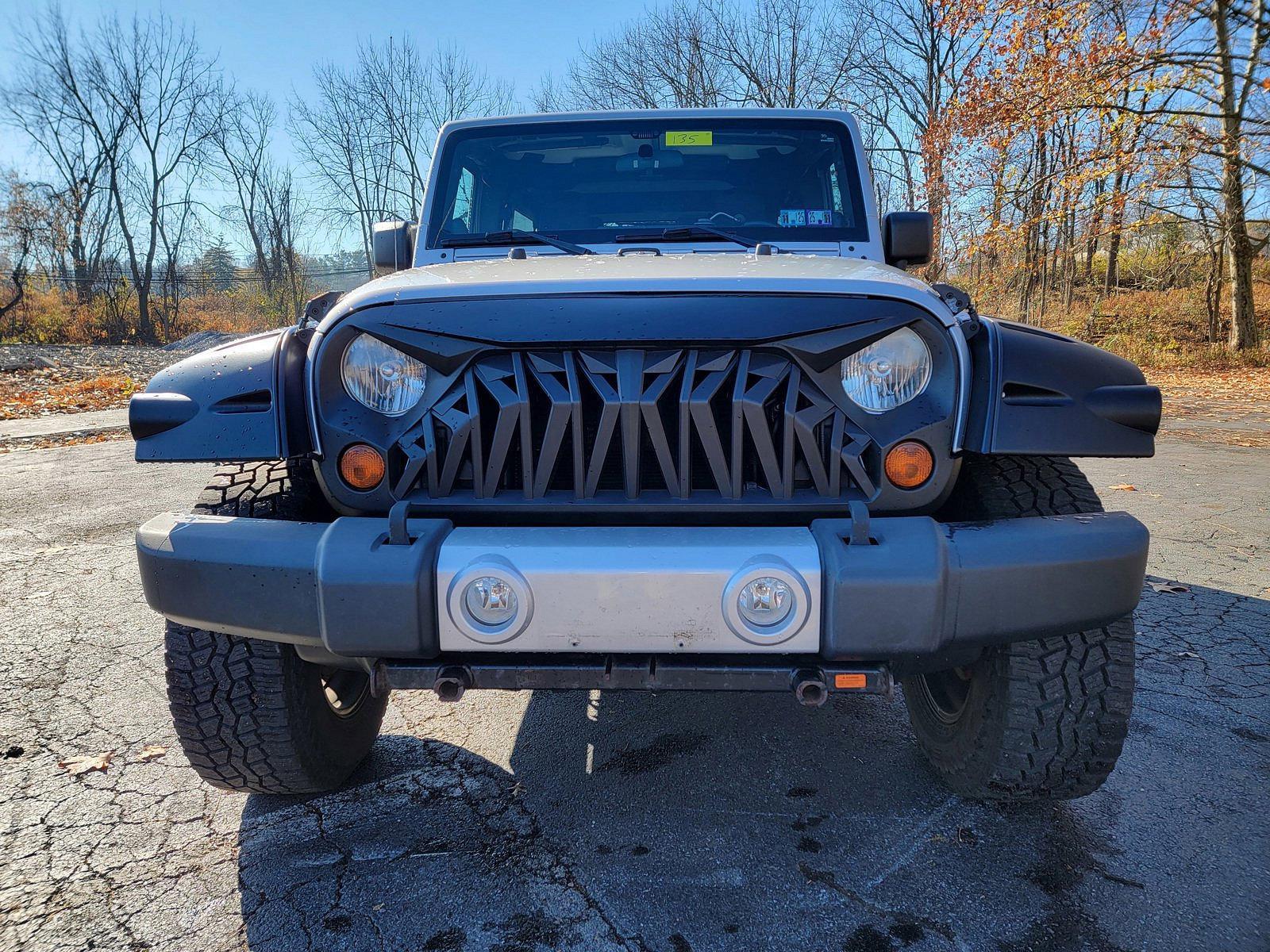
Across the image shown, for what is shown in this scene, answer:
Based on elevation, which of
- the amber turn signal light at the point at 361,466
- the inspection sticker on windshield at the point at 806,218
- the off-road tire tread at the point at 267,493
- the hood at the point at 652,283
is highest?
the inspection sticker on windshield at the point at 806,218

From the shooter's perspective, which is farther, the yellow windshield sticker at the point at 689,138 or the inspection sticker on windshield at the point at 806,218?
the yellow windshield sticker at the point at 689,138

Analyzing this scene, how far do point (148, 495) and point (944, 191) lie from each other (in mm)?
18106

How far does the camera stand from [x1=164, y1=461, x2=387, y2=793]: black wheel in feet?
6.77

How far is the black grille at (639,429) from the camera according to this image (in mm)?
1823

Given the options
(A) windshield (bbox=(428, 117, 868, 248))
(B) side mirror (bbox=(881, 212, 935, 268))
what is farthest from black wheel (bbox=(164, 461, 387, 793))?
(B) side mirror (bbox=(881, 212, 935, 268))

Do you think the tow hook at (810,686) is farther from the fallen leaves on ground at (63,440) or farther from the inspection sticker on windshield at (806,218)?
the fallen leaves on ground at (63,440)

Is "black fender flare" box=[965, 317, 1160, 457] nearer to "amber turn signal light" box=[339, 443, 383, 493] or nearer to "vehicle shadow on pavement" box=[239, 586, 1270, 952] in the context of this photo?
"vehicle shadow on pavement" box=[239, 586, 1270, 952]

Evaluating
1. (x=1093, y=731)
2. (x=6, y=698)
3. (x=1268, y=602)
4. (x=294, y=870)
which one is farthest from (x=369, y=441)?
(x=1268, y=602)

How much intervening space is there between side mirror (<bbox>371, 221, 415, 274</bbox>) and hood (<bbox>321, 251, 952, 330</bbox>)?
1.19 metres

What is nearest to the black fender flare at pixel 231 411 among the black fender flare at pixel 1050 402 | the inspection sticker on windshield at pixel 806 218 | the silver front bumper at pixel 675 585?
the silver front bumper at pixel 675 585

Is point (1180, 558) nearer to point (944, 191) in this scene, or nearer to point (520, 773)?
point (520, 773)

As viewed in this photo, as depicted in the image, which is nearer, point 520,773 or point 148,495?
point 520,773

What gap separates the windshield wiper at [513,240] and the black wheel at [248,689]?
3.77 feet

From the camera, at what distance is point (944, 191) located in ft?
64.1
